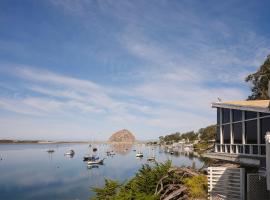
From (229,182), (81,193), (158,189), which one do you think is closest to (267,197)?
(229,182)

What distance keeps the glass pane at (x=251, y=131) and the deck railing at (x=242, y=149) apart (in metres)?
0.31

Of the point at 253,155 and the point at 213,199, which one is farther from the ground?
the point at 253,155

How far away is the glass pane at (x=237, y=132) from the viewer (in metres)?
21.9

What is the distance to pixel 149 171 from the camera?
2728 cm

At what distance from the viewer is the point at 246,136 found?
21172mm

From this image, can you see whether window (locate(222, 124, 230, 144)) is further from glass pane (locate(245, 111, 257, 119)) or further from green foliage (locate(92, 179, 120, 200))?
green foliage (locate(92, 179, 120, 200))

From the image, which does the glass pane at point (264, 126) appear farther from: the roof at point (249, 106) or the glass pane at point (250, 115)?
the glass pane at point (250, 115)

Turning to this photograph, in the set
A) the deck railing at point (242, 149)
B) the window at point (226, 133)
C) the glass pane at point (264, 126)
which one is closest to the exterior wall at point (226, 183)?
the deck railing at point (242, 149)

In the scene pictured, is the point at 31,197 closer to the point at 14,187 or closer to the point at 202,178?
the point at 14,187

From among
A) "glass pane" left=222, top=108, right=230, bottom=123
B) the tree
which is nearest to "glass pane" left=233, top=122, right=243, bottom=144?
"glass pane" left=222, top=108, right=230, bottom=123

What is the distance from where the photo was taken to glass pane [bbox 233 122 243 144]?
72.0ft

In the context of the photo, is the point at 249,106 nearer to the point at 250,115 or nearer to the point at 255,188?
the point at 250,115

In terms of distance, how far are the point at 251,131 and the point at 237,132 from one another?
6.22 feet

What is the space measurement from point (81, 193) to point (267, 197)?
39.6 meters
